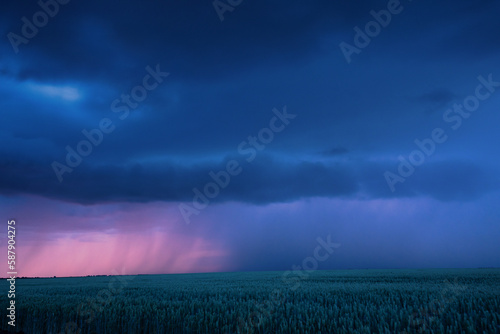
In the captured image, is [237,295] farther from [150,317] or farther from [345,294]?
[150,317]

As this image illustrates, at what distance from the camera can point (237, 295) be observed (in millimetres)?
12922

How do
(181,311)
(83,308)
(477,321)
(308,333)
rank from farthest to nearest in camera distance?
(83,308) → (181,311) → (477,321) → (308,333)

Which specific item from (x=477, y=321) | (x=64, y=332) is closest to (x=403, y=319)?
(x=477, y=321)

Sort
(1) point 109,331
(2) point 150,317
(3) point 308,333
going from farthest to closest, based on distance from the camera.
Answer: (2) point 150,317 < (1) point 109,331 < (3) point 308,333

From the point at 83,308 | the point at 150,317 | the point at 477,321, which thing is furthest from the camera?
the point at 83,308

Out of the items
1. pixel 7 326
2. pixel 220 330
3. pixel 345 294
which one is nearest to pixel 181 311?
pixel 220 330

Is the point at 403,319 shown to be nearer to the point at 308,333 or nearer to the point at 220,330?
the point at 308,333

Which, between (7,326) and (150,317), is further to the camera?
(7,326)

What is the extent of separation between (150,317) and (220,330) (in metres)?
2.51

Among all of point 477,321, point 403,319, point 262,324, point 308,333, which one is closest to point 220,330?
point 262,324

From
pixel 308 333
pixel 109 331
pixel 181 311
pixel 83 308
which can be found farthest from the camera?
pixel 83 308

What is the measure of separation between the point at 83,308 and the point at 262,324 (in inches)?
253

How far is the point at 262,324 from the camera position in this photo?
273 inches

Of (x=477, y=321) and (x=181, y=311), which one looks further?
(x=181, y=311)
